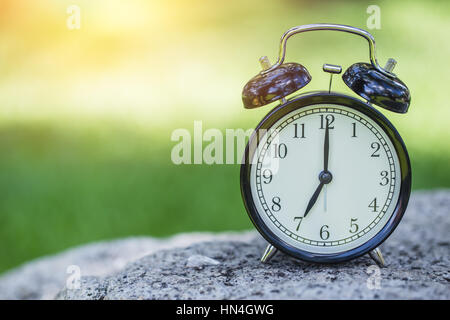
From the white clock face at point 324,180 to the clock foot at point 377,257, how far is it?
97mm

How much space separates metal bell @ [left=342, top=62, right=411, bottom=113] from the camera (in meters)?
1.85

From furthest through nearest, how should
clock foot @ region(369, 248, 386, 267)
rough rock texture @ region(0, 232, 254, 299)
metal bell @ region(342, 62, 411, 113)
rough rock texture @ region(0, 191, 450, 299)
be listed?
1. rough rock texture @ region(0, 232, 254, 299)
2. clock foot @ region(369, 248, 386, 267)
3. metal bell @ region(342, 62, 411, 113)
4. rough rock texture @ region(0, 191, 450, 299)

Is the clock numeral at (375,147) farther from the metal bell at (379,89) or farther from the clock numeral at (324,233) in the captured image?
the clock numeral at (324,233)

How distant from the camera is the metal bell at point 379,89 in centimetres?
185

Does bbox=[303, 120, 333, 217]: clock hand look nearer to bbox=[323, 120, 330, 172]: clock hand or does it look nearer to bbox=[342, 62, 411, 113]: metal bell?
bbox=[323, 120, 330, 172]: clock hand

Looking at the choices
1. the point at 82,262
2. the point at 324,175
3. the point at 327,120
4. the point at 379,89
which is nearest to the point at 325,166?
the point at 324,175

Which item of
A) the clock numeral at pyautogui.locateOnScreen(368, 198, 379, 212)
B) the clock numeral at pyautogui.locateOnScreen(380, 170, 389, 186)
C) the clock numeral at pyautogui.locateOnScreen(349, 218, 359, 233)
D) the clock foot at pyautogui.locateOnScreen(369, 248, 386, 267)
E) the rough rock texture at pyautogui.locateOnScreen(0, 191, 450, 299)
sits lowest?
the rough rock texture at pyautogui.locateOnScreen(0, 191, 450, 299)

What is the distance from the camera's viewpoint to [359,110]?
6.18 ft

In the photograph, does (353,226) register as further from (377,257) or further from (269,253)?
(269,253)

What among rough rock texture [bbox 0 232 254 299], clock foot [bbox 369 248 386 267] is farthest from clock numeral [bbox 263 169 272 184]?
rough rock texture [bbox 0 232 254 299]

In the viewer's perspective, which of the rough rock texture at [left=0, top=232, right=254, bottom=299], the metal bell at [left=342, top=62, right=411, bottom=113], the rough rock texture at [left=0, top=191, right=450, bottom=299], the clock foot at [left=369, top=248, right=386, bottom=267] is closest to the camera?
the rough rock texture at [left=0, top=191, right=450, bottom=299]

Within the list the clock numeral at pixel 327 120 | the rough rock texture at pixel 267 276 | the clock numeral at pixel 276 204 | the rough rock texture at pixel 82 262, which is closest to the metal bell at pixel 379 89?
the clock numeral at pixel 327 120

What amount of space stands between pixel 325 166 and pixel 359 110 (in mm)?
236
